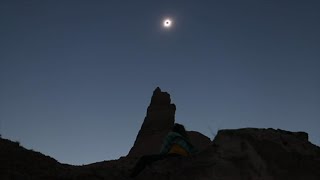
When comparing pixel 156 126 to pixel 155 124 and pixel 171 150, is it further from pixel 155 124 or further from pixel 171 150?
pixel 171 150

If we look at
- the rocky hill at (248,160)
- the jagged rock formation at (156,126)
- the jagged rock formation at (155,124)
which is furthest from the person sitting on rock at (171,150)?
the jagged rock formation at (155,124)

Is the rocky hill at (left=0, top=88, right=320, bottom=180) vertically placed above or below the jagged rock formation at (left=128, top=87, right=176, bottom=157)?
below

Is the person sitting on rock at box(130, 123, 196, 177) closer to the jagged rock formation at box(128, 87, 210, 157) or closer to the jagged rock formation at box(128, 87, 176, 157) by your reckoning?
Answer: the jagged rock formation at box(128, 87, 210, 157)

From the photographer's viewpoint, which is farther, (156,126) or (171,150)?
(156,126)

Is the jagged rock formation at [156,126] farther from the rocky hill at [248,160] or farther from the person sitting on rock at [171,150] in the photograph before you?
the rocky hill at [248,160]

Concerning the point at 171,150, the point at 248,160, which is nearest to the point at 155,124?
the point at 171,150

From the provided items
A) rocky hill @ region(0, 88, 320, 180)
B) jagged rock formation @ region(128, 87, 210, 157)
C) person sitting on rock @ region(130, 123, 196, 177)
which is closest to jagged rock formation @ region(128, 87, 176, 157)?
jagged rock formation @ region(128, 87, 210, 157)

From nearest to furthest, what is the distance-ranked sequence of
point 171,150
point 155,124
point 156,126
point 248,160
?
point 248,160 < point 171,150 < point 156,126 < point 155,124

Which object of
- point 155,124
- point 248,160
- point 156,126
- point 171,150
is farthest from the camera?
point 155,124

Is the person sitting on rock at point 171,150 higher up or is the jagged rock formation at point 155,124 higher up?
the jagged rock formation at point 155,124

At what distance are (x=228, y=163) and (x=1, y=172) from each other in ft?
15.8

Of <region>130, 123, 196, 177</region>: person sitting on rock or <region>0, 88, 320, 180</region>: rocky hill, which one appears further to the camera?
<region>130, 123, 196, 177</region>: person sitting on rock

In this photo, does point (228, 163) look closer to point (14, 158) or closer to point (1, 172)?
point (1, 172)

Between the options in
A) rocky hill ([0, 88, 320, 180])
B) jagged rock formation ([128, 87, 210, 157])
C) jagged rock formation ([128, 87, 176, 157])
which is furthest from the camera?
jagged rock formation ([128, 87, 176, 157])
